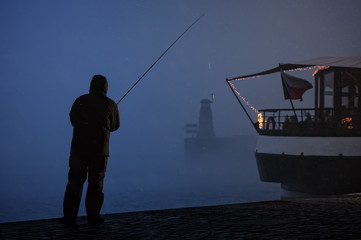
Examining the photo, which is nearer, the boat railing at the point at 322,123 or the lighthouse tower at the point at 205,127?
the boat railing at the point at 322,123

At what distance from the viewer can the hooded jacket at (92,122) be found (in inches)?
194

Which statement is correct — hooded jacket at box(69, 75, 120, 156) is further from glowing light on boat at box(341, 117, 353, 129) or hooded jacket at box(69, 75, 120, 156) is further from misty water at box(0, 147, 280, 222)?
misty water at box(0, 147, 280, 222)

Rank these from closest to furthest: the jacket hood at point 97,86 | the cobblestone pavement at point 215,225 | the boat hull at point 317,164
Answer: the cobblestone pavement at point 215,225
the jacket hood at point 97,86
the boat hull at point 317,164

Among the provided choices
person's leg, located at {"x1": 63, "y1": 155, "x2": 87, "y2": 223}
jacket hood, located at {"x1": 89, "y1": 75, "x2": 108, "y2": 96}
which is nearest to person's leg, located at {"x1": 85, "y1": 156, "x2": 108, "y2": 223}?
person's leg, located at {"x1": 63, "y1": 155, "x2": 87, "y2": 223}

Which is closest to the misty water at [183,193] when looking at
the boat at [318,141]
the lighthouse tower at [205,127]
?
the lighthouse tower at [205,127]

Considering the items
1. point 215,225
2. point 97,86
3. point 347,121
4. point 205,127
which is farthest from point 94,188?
point 205,127

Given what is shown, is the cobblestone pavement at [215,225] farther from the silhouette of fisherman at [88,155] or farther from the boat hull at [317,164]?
the boat hull at [317,164]

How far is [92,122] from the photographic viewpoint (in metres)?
5.00

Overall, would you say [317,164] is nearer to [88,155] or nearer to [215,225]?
[215,225]

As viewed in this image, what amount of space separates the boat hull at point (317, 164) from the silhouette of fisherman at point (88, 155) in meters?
13.0

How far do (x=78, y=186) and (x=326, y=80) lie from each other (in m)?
17.0

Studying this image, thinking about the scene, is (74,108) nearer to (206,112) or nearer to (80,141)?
(80,141)

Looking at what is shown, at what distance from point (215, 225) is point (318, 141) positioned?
12.9 metres

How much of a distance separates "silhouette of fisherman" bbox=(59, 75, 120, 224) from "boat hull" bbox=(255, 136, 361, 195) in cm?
1296
